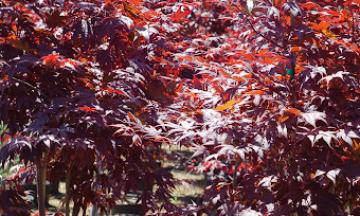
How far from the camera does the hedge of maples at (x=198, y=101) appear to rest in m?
2.81

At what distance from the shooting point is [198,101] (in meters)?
3.48

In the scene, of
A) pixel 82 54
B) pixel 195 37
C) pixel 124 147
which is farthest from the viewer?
pixel 195 37

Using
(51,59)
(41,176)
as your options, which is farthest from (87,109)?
(41,176)

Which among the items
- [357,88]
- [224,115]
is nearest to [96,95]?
[224,115]

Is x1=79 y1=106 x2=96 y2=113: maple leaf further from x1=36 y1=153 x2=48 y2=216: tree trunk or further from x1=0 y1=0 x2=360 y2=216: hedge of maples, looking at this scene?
x1=36 y1=153 x2=48 y2=216: tree trunk

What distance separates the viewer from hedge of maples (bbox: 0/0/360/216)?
281cm

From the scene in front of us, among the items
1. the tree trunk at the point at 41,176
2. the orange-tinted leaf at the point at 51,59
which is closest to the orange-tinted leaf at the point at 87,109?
the orange-tinted leaf at the point at 51,59

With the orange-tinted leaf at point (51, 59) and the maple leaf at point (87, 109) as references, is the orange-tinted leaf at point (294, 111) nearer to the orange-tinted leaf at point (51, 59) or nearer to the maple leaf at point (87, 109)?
the maple leaf at point (87, 109)

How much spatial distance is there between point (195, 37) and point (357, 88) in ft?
6.57

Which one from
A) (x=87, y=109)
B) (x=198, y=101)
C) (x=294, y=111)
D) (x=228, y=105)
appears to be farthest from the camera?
(x=198, y=101)

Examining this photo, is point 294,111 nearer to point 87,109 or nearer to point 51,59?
point 87,109

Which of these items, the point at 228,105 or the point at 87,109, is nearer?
the point at 228,105

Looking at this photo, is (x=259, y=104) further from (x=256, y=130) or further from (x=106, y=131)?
(x=106, y=131)

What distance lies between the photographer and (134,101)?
3.07 m
